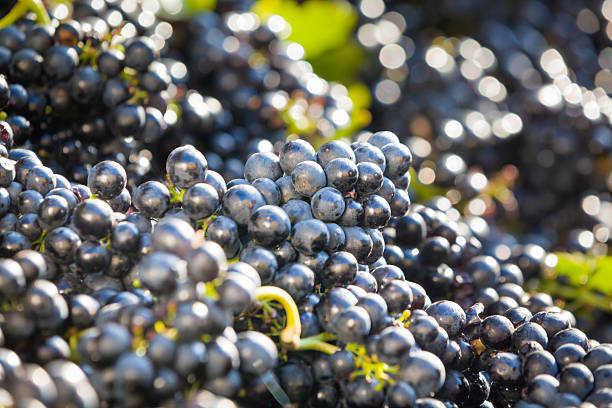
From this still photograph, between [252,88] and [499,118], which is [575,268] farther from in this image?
[252,88]

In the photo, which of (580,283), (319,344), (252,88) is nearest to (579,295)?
(580,283)

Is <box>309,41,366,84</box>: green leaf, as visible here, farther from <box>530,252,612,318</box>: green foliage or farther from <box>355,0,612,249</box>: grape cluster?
<box>530,252,612,318</box>: green foliage

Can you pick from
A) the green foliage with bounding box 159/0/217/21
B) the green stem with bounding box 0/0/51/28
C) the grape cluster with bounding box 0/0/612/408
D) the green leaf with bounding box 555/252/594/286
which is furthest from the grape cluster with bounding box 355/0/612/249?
the green stem with bounding box 0/0/51/28

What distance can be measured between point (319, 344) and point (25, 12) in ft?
3.03

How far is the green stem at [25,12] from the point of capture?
44.5 inches

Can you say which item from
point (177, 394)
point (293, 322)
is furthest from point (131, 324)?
point (293, 322)

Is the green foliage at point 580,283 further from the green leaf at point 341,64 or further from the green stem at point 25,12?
the green stem at point 25,12

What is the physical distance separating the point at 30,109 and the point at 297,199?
22.7 inches

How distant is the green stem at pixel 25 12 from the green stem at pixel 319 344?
0.87 meters

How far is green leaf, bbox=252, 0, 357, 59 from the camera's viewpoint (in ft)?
5.94

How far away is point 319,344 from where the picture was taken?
81 cm

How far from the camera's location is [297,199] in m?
0.97

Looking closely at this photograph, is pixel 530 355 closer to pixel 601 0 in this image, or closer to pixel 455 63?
pixel 455 63

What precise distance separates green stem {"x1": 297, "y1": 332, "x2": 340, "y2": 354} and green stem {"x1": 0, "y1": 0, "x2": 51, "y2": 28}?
2.85ft
